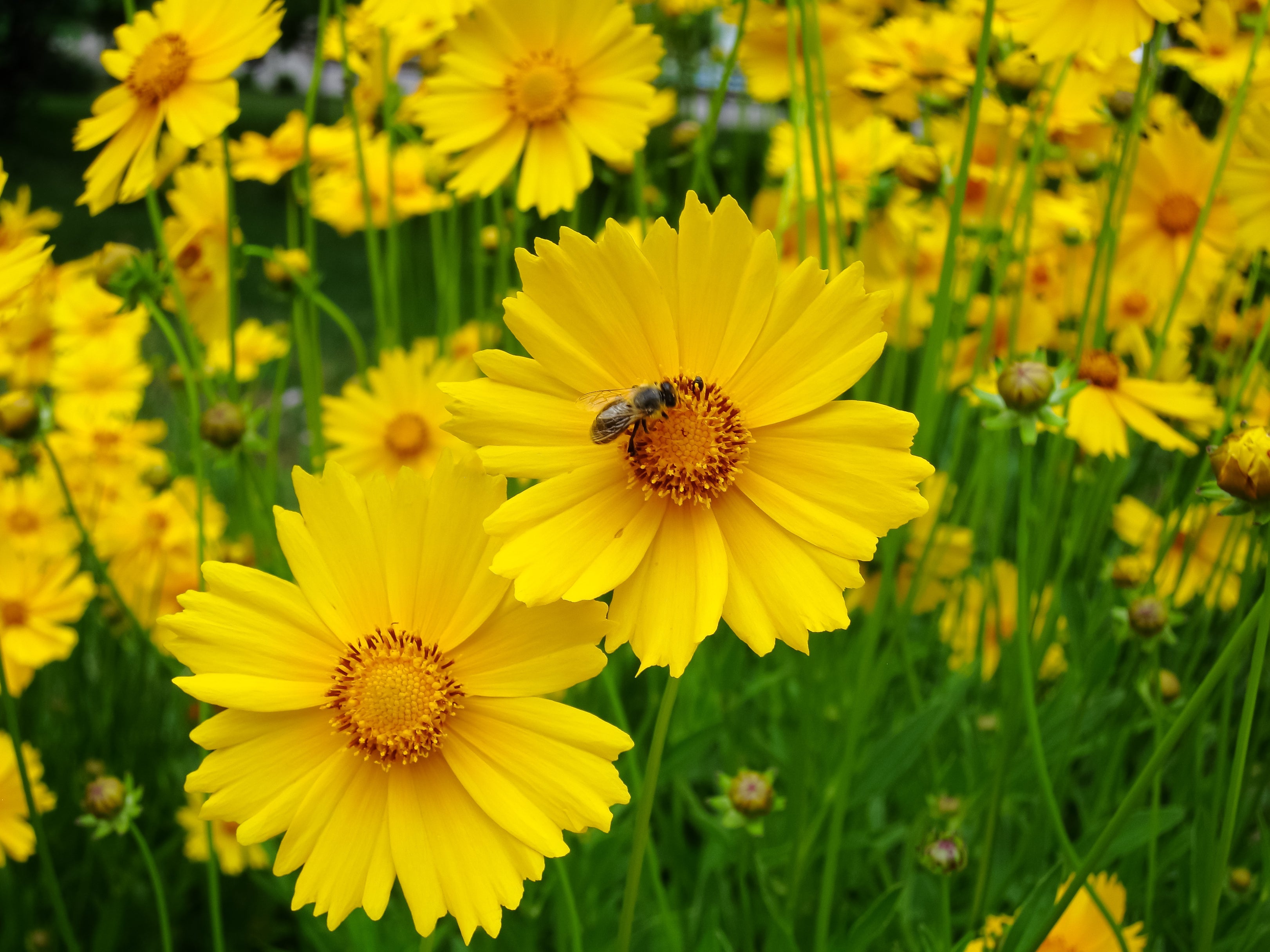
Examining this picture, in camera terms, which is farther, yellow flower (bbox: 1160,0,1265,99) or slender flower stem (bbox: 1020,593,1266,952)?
yellow flower (bbox: 1160,0,1265,99)

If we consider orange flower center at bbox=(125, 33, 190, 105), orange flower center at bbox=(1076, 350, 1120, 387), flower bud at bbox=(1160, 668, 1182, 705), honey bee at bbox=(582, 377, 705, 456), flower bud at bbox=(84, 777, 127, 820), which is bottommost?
flower bud at bbox=(84, 777, 127, 820)

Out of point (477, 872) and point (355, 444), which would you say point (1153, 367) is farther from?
point (355, 444)

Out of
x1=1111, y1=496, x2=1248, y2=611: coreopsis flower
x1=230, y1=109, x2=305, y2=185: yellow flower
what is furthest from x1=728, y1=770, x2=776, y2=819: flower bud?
x1=230, y1=109, x2=305, y2=185: yellow flower

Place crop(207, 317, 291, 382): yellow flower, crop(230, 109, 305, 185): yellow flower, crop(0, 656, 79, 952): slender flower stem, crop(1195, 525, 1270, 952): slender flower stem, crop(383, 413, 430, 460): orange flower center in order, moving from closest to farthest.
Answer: crop(1195, 525, 1270, 952): slender flower stem < crop(0, 656, 79, 952): slender flower stem < crop(383, 413, 430, 460): orange flower center < crop(230, 109, 305, 185): yellow flower < crop(207, 317, 291, 382): yellow flower

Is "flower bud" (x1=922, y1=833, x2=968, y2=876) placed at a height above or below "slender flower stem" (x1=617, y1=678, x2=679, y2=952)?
below

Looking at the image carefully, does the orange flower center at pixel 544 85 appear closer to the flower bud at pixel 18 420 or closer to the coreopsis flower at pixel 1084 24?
the coreopsis flower at pixel 1084 24

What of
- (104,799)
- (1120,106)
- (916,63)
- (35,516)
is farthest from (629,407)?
(35,516)

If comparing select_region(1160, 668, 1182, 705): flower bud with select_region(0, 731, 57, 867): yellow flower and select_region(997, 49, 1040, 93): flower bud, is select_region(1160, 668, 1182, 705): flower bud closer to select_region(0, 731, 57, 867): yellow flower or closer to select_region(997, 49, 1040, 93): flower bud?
select_region(997, 49, 1040, 93): flower bud

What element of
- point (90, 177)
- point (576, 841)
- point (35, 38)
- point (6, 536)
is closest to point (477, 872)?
point (576, 841)
